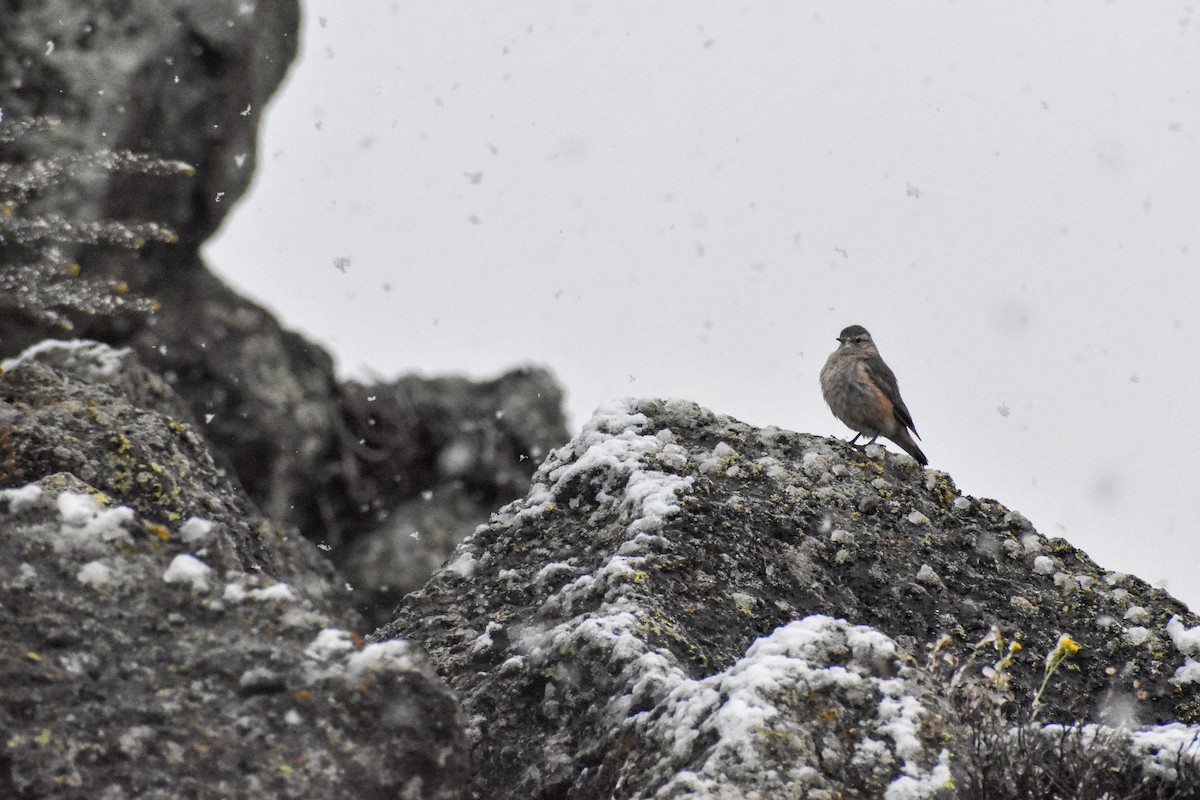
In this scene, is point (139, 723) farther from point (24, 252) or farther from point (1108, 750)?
point (24, 252)

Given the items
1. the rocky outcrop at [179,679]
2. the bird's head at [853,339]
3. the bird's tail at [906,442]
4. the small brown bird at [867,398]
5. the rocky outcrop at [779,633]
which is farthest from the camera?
the bird's head at [853,339]

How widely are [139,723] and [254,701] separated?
0.80 ft

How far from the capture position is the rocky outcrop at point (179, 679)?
2.45 metres

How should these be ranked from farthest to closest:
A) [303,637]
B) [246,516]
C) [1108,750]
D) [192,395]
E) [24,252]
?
1. [192,395]
2. [24,252]
3. [246,516]
4. [1108,750]
5. [303,637]

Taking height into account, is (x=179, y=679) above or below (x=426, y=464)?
below

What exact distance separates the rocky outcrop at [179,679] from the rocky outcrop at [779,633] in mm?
702

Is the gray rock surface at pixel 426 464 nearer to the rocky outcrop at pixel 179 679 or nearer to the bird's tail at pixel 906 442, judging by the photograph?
the bird's tail at pixel 906 442

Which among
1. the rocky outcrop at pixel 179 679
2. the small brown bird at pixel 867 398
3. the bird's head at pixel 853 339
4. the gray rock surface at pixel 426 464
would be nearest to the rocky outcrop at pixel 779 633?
the rocky outcrop at pixel 179 679

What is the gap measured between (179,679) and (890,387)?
7.57 m

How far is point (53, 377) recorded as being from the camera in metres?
3.95

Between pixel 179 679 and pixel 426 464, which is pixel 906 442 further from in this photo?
pixel 179 679

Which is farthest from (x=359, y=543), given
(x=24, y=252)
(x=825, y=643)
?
(x=825, y=643)

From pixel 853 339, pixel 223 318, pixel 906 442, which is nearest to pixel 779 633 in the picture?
pixel 906 442

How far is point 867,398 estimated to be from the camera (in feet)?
30.3
